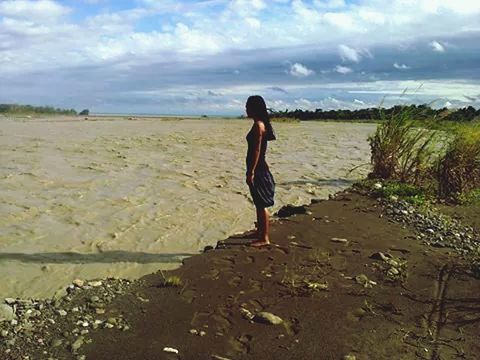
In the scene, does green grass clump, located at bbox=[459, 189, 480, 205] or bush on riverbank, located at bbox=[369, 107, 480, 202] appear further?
bush on riverbank, located at bbox=[369, 107, 480, 202]

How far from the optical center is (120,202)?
31.8 feet

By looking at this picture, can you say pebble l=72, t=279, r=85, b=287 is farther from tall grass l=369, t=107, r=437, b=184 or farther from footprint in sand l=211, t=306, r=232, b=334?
tall grass l=369, t=107, r=437, b=184

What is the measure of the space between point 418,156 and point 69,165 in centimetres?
842

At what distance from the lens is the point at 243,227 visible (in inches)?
338

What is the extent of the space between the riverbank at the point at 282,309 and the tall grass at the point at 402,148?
12.0ft

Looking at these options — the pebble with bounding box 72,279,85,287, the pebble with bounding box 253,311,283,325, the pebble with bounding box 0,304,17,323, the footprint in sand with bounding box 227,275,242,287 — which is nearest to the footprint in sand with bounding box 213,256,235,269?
the footprint in sand with bounding box 227,275,242,287

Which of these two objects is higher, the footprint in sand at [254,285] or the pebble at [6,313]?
the footprint in sand at [254,285]

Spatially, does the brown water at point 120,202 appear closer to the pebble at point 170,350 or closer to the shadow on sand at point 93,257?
the shadow on sand at point 93,257

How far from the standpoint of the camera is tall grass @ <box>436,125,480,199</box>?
10.0 metres

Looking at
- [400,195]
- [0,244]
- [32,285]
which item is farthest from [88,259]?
[400,195]

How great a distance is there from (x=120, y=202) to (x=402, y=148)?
570 centimetres

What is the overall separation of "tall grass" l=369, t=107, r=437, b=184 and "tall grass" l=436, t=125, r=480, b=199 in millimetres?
366

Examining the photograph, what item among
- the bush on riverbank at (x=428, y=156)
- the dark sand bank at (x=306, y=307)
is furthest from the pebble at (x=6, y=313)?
the bush on riverbank at (x=428, y=156)

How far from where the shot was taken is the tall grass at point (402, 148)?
10.6m
